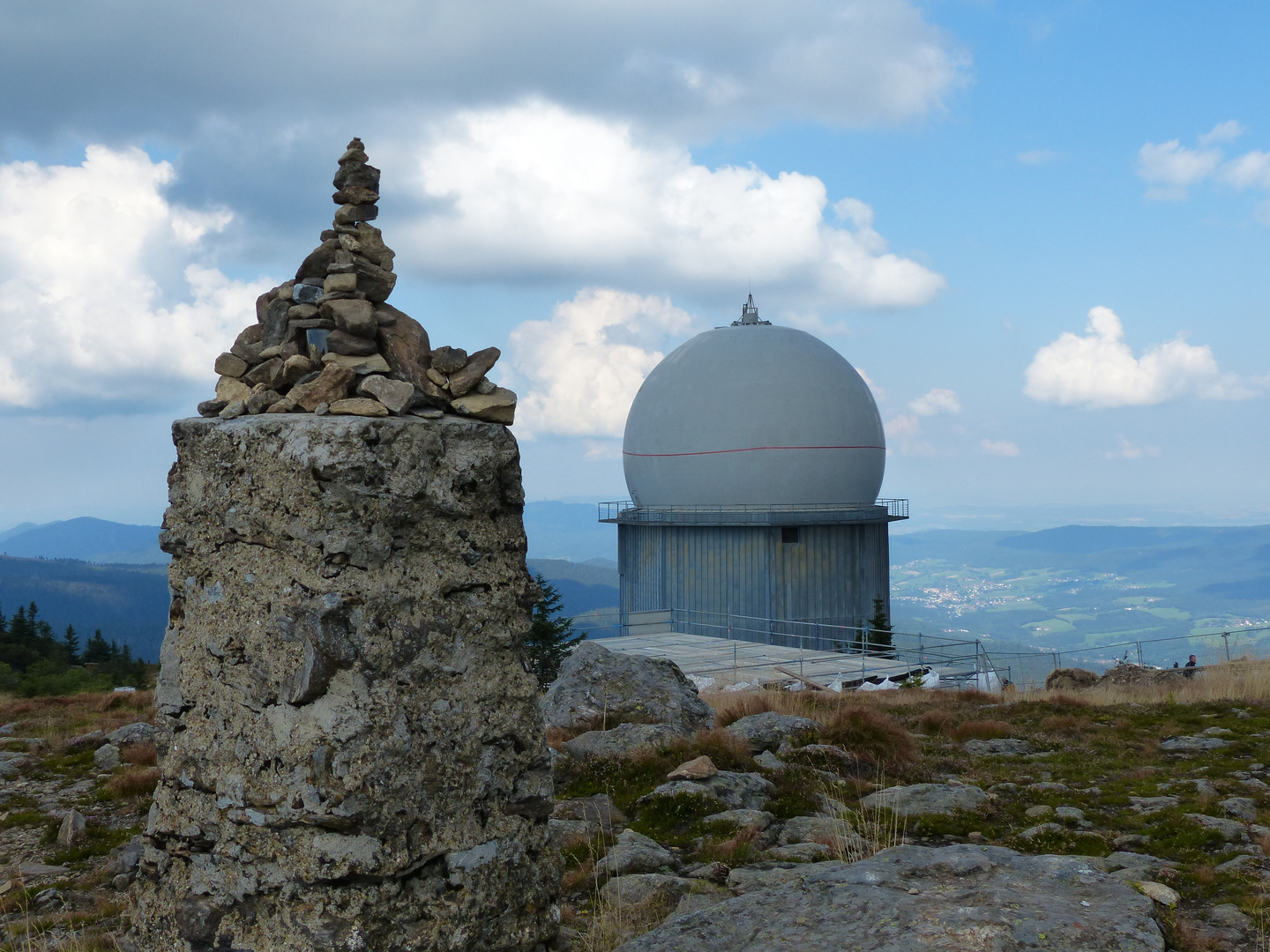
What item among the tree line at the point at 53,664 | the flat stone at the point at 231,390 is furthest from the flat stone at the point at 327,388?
the tree line at the point at 53,664

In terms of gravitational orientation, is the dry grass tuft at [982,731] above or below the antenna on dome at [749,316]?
below

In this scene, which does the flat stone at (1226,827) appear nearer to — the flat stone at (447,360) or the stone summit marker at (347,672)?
the stone summit marker at (347,672)

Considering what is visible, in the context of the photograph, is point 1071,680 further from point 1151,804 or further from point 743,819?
point 743,819

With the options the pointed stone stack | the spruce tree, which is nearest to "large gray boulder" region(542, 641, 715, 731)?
the pointed stone stack

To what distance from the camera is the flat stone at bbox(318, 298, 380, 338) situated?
3600 millimetres

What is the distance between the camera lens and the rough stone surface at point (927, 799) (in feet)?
21.3

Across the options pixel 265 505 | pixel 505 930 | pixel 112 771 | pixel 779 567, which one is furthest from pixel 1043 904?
pixel 779 567

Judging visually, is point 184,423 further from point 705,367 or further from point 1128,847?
point 705,367

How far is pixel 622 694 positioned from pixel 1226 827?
559 centimetres

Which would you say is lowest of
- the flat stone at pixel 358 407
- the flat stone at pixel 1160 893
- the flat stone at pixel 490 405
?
the flat stone at pixel 1160 893

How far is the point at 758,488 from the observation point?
25.2m

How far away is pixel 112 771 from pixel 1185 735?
10.3m

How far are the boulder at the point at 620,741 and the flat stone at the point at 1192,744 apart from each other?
4.78 m

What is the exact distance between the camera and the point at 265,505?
3318mm
